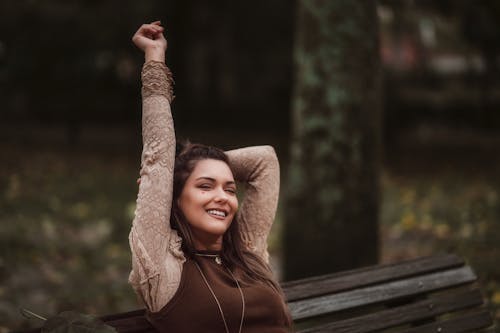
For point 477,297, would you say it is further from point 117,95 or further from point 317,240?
point 117,95

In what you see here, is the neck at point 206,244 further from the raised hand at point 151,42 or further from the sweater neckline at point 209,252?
the raised hand at point 151,42

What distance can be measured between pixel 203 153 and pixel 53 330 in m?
0.97

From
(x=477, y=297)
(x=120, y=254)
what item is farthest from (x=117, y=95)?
(x=477, y=297)

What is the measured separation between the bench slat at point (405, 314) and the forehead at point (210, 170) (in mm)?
788

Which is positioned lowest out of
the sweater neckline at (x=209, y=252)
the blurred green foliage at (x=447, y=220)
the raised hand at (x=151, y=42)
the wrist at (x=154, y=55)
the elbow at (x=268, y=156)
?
the blurred green foliage at (x=447, y=220)

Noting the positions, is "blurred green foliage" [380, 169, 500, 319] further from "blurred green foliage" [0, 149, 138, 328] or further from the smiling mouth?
the smiling mouth

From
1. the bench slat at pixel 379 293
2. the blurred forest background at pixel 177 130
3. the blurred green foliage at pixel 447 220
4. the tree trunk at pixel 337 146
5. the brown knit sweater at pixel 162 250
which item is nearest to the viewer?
the brown knit sweater at pixel 162 250

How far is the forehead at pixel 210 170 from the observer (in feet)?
9.53

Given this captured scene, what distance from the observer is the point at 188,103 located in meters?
22.5

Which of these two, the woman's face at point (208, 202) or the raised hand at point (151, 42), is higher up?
the raised hand at point (151, 42)

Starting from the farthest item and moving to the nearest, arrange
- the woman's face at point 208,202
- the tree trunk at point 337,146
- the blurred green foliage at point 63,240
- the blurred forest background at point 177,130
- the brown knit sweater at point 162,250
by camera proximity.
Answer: the blurred forest background at point 177,130 → the blurred green foliage at point 63,240 → the tree trunk at point 337,146 → the woman's face at point 208,202 → the brown knit sweater at point 162,250

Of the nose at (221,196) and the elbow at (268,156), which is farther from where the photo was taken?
the elbow at (268,156)

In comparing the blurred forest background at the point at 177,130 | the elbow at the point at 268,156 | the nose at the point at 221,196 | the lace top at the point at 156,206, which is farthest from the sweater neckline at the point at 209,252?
the blurred forest background at the point at 177,130

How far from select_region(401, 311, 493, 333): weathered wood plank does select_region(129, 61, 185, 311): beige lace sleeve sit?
145 cm
